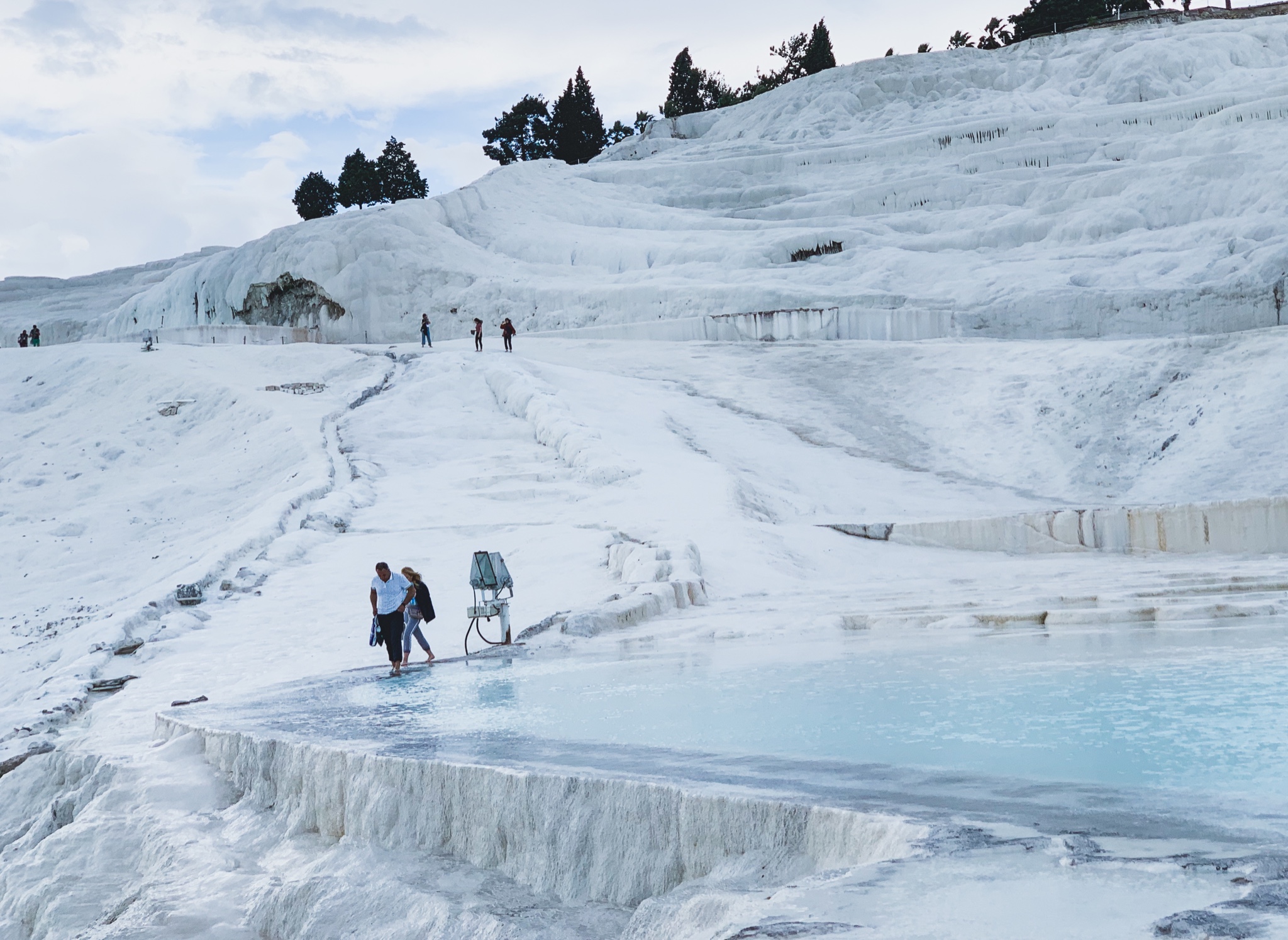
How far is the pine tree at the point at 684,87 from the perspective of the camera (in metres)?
60.7

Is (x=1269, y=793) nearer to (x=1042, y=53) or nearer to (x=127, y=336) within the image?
(x=127, y=336)

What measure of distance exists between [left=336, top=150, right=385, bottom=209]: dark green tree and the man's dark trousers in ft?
139

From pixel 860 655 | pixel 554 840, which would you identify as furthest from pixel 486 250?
pixel 554 840

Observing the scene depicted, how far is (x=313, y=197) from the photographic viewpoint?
2034 inches

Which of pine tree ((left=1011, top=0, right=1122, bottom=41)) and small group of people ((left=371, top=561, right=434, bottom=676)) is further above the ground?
pine tree ((left=1011, top=0, right=1122, bottom=41))

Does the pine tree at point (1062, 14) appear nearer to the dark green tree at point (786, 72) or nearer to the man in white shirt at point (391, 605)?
the dark green tree at point (786, 72)

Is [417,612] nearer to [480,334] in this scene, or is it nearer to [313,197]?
[480,334]

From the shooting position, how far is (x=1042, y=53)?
45.6m

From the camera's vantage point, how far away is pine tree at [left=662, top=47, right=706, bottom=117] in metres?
60.7

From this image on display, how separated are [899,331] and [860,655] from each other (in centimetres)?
1837

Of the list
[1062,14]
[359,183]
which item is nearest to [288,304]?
[359,183]

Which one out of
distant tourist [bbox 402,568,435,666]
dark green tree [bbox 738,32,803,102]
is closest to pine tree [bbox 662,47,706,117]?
dark green tree [bbox 738,32,803,102]

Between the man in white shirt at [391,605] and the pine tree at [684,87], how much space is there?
54.4m

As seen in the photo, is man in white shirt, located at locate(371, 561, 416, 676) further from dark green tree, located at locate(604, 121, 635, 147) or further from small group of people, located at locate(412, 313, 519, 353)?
dark green tree, located at locate(604, 121, 635, 147)
